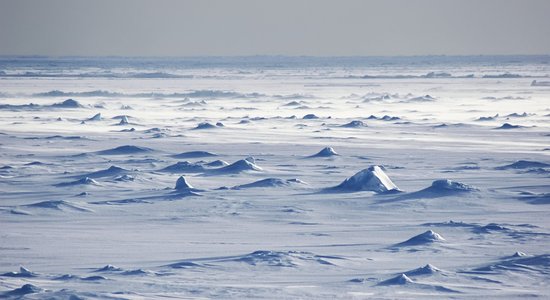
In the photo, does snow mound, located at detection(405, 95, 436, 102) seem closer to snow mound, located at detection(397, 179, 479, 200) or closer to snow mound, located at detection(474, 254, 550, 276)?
snow mound, located at detection(397, 179, 479, 200)

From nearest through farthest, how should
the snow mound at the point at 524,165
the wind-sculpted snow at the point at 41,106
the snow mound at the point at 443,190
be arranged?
the snow mound at the point at 443,190
the snow mound at the point at 524,165
the wind-sculpted snow at the point at 41,106

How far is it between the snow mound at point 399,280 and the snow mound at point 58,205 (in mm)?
4478

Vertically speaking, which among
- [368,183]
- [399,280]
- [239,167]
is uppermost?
[399,280]

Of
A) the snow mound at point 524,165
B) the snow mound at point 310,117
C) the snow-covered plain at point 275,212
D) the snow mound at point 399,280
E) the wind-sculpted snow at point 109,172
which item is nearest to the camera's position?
the snow mound at point 399,280

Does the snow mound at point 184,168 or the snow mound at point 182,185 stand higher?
the snow mound at point 182,185

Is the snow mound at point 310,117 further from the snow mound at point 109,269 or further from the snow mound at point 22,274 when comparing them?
the snow mound at point 22,274

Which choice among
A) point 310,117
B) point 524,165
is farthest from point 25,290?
point 310,117

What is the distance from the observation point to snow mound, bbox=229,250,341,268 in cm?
776

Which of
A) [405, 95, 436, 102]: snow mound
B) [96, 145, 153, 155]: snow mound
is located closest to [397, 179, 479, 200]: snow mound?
[96, 145, 153, 155]: snow mound

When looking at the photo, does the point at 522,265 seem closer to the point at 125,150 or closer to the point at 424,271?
the point at 424,271

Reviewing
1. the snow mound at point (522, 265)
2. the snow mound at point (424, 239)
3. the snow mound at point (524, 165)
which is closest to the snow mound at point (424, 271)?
the snow mound at point (522, 265)

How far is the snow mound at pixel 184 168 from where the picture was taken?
14555 mm

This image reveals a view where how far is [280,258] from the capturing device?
791 centimetres

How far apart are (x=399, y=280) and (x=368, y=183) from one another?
5.10 meters
